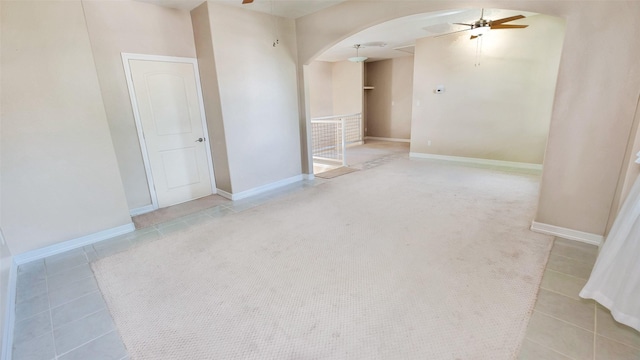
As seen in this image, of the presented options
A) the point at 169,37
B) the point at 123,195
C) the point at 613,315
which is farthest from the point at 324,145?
the point at 613,315

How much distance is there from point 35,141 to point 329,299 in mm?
3116

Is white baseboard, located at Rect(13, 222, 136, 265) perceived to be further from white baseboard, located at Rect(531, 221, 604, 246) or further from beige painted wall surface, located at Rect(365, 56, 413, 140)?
beige painted wall surface, located at Rect(365, 56, 413, 140)

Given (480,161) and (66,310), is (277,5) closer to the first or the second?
(66,310)

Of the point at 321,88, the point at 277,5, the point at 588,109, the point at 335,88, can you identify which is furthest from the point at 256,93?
the point at 335,88

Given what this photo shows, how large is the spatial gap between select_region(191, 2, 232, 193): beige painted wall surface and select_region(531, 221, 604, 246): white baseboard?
13.0 ft

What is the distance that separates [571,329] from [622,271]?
480mm

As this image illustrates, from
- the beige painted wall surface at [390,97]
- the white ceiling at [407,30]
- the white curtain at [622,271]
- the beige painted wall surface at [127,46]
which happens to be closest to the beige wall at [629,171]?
the white curtain at [622,271]

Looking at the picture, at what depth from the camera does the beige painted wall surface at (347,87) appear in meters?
9.00

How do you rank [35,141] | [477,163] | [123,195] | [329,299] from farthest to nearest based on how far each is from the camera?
1. [477,163]
2. [123,195]
3. [35,141]
4. [329,299]

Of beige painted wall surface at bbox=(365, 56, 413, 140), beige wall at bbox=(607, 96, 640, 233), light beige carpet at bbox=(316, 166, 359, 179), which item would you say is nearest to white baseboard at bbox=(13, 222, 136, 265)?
light beige carpet at bbox=(316, 166, 359, 179)

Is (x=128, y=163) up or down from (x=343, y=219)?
up

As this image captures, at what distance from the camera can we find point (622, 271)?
1727 mm

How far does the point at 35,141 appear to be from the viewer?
8.79 feet

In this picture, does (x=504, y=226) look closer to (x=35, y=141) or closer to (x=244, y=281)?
(x=244, y=281)
